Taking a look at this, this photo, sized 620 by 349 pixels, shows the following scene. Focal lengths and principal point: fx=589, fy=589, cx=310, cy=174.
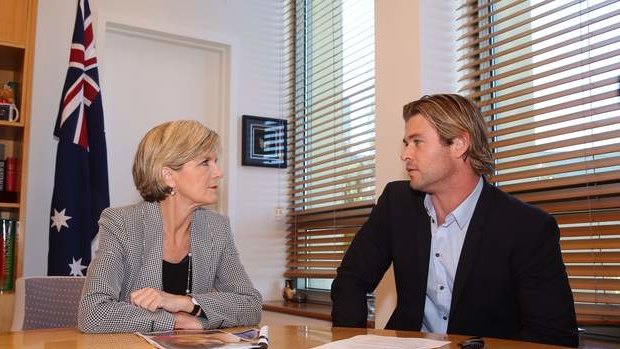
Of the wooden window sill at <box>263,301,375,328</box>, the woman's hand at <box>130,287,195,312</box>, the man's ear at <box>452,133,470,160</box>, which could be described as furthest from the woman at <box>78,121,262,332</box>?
the wooden window sill at <box>263,301,375,328</box>

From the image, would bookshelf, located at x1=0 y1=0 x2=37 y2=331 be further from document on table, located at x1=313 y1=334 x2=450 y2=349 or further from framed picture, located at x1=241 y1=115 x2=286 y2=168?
document on table, located at x1=313 y1=334 x2=450 y2=349

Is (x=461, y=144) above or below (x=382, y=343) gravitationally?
above

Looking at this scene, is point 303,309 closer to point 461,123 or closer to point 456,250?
point 456,250

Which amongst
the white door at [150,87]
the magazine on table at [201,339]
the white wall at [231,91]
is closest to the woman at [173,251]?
the magazine on table at [201,339]

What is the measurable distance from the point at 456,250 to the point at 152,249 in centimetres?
90

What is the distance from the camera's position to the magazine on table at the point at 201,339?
3.68ft

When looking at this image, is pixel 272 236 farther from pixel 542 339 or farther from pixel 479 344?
pixel 479 344

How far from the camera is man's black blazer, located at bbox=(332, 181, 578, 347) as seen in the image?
1538mm

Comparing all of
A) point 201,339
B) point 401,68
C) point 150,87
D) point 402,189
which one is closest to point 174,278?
point 201,339

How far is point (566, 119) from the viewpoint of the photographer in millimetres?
2119

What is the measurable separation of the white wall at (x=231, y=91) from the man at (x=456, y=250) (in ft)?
6.20

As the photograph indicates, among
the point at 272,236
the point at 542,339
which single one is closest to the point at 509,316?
the point at 542,339

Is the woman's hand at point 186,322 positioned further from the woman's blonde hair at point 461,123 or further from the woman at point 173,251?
the woman's blonde hair at point 461,123

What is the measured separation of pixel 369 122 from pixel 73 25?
5.72 ft
